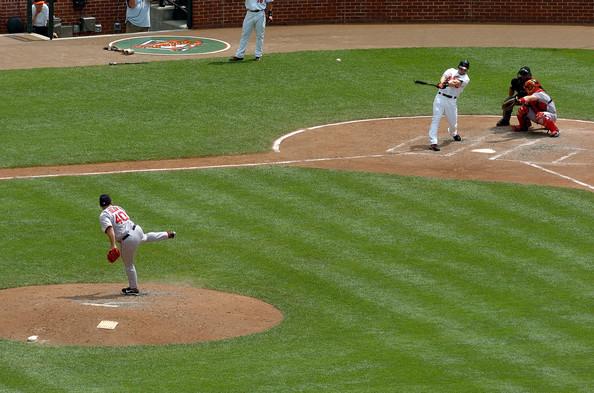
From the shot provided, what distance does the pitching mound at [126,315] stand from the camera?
18891mm

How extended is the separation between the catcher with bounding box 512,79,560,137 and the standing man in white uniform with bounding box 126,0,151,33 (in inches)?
598

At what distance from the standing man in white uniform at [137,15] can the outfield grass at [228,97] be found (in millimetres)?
5176

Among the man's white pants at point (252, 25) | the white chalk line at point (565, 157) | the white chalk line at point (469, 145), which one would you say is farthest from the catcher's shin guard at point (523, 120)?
the man's white pants at point (252, 25)

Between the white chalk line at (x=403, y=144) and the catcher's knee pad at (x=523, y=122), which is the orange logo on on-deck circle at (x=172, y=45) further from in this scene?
the catcher's knee pad at (x=523, y=122)

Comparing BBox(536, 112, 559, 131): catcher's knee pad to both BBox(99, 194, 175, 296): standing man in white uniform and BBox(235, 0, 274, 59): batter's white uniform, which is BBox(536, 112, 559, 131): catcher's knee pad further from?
BBox(99, 194, 175, 296): standing man in white uniform

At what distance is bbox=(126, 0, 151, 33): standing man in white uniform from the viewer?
139 ft

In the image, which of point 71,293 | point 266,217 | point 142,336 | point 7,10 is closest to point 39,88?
point 7,10

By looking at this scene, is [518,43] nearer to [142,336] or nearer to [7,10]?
[7,10]

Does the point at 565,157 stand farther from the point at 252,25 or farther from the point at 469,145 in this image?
the point at 252,25

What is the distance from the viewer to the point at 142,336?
743 inches

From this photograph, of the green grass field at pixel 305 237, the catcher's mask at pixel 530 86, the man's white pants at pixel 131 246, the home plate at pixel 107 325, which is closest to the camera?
the green grass field at pixel 305 237

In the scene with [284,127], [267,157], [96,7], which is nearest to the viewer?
[267,157]

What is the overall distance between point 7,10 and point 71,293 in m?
24.0

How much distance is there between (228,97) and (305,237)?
11.4 metres
